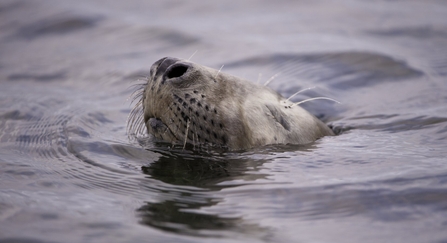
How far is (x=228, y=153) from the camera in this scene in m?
3.84

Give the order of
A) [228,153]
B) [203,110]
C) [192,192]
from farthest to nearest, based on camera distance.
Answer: [228,153] < [203,110] < [192,192]

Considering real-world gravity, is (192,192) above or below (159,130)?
below

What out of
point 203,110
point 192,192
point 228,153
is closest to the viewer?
point 192,192

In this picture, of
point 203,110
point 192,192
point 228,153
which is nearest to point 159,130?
point 203,110

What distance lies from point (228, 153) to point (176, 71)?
0.60 m

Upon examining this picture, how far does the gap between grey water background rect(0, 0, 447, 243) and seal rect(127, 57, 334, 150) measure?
0.11 meters

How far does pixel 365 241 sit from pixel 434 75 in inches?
165

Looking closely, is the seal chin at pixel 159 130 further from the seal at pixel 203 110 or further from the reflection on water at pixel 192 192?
the reflection on water at pixel 192 192

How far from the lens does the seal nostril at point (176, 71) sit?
373 cm

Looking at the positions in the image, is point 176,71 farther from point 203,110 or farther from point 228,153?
point 228,153

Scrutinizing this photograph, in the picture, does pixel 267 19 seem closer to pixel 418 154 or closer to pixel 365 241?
pixel 418 154

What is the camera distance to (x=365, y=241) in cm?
271

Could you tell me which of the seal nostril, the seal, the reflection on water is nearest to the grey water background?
the reflection on water

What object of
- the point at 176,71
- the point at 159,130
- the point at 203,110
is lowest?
the point at 159,130
